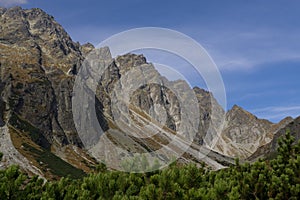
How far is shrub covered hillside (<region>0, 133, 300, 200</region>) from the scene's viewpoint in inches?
655

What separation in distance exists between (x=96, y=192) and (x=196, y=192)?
6.50m

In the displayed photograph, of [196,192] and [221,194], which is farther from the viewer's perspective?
[221,194]

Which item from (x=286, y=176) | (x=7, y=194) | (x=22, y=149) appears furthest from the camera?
(x=22, y=149)

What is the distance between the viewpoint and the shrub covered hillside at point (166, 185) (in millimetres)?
16641

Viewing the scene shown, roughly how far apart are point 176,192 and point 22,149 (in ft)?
581

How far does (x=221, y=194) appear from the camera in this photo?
18062 millimetres

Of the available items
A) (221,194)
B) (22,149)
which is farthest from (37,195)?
(22,149)

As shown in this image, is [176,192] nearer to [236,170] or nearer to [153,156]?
[153,156]

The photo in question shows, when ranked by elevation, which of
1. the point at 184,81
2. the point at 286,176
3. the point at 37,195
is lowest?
the point at 37,195

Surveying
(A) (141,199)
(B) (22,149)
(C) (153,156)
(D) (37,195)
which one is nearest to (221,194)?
(A) (141,199)

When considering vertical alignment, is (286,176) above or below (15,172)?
above

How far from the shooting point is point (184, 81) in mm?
20172

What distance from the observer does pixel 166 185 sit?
17516 mm

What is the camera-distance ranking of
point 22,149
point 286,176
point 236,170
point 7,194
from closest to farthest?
point 7,194, point 286,176, point 236,170, point 22,149
